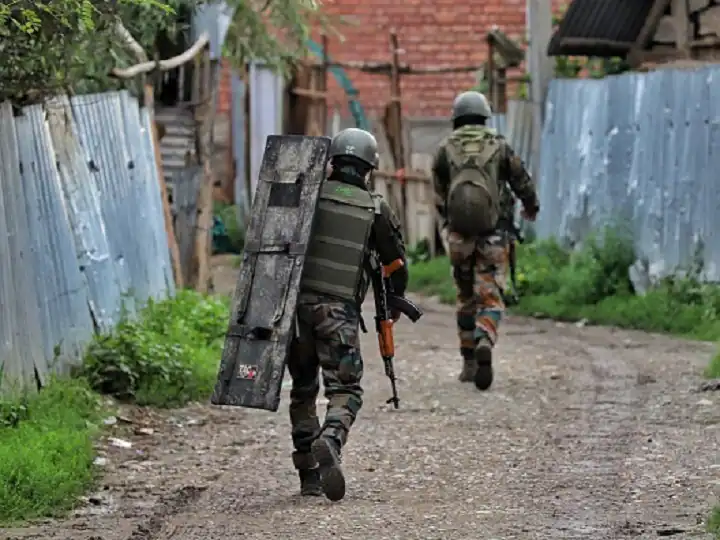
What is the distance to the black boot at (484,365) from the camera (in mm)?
11477

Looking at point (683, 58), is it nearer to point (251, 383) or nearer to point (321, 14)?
point (321, 14)

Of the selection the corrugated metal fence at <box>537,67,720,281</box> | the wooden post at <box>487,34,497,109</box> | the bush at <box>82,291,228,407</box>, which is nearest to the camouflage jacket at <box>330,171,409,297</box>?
the bush at <box>82,291,228,407</box>

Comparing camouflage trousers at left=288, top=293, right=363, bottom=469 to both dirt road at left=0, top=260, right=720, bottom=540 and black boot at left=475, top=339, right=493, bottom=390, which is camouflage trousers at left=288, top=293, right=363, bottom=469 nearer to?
dirt road at left=0, top=260, right=720, bottom=540

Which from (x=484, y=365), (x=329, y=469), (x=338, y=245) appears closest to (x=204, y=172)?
(x=484, y=365)

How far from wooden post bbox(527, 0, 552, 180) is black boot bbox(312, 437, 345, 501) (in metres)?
11.4

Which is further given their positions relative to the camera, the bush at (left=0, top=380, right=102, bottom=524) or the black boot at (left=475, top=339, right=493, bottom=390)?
the black boot at (left=475, top=339, right=493, bottom=390)

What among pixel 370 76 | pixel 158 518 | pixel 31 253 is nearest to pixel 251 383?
pixel 158 518

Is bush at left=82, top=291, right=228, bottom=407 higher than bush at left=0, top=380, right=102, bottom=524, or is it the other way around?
bush at left=0, top=380, right=102, bottom=524

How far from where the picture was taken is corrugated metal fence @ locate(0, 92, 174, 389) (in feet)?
31.2

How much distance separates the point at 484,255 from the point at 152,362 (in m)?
2.28

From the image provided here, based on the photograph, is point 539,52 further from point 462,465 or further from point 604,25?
point 462,465

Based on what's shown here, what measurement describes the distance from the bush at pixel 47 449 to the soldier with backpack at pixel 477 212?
2684mm

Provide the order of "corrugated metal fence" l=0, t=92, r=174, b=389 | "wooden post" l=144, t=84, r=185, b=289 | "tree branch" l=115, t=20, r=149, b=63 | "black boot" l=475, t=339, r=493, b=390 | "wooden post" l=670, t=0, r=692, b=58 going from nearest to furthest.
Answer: "corrugated metal fence" l=0, t=92, r=174, b=389 → "black boot" l=475, t=339, r=493, b=390 → "tree branch" l=115, t=20, r=149, b=63 → "wooden post" l=144, t=84, r=185, b=289 → "wooden post" l=670, t=0, r=692, b=58

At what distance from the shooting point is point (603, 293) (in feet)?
52.9
